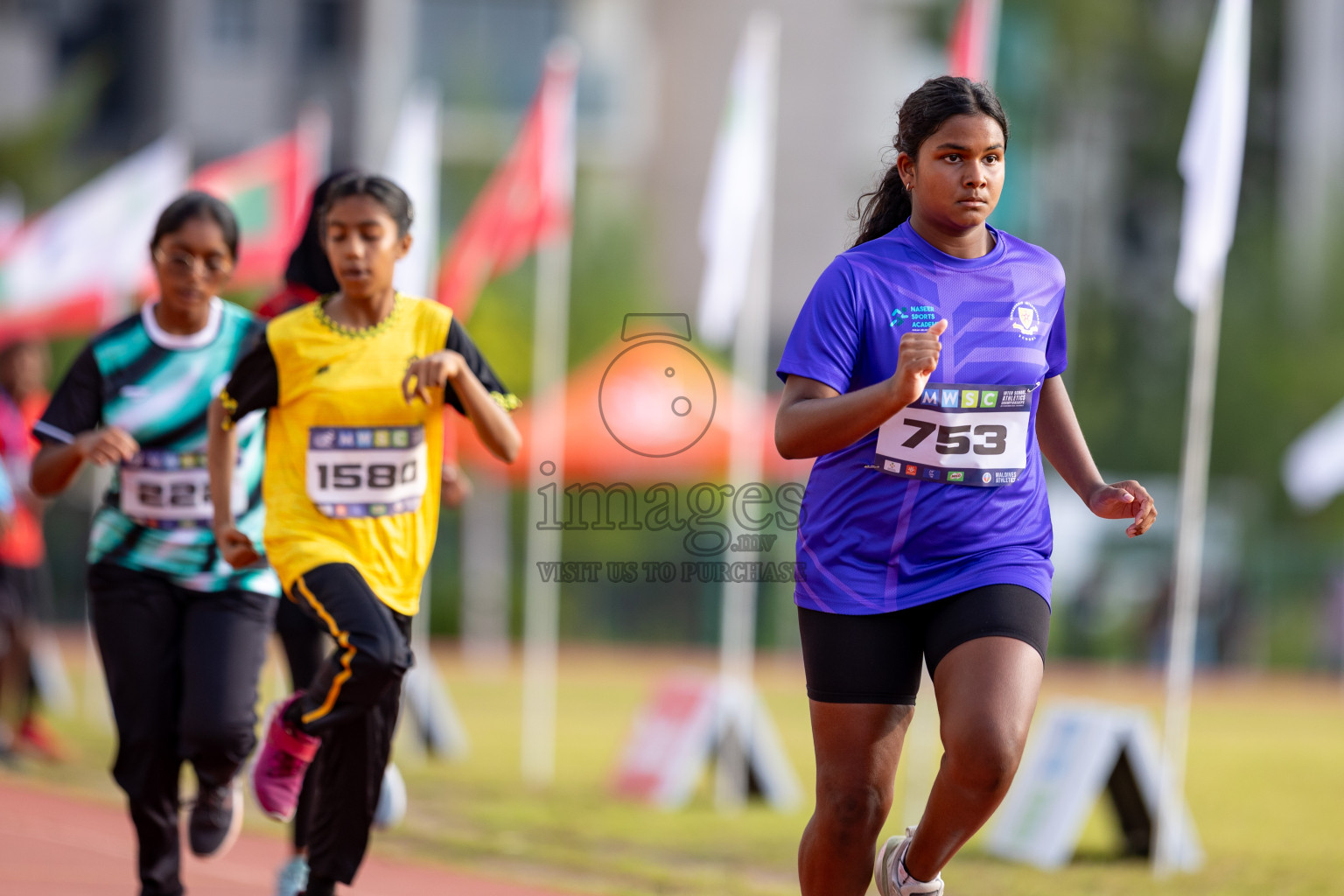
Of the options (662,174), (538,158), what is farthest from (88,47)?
(538,158)

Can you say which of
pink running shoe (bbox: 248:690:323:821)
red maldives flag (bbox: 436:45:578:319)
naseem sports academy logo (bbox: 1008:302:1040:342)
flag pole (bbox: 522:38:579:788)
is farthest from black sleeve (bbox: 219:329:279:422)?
red maldives flag (bbox: 436:45:578:319)

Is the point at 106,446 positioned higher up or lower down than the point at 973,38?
lower down

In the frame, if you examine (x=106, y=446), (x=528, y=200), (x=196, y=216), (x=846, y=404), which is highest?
(x=528, y=200)

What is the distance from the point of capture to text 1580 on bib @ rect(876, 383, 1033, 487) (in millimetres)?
4227

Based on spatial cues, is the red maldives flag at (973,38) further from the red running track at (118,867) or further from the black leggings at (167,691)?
the black leggings at (167,691)

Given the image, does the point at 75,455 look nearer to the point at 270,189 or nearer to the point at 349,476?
the point at 349,476

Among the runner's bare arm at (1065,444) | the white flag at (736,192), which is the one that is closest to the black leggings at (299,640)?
the runner's bare arm at (1065,444)

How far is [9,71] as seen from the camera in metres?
38.1

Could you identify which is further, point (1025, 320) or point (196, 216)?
point (196, 216)

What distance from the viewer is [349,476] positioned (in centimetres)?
490

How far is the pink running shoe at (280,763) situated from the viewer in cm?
503

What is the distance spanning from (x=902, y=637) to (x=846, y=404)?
675 millimetres

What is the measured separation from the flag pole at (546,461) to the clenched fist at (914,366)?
18.2 ft

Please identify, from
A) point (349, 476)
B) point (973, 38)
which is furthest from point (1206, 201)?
point (349, 476)
